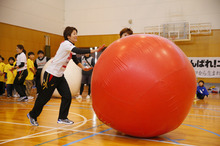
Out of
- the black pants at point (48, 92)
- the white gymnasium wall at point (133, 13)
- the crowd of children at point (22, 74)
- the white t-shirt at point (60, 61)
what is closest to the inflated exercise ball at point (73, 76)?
the crowd of children at point (22, 74)

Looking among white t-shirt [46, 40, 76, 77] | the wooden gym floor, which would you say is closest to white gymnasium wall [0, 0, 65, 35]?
the wooden gym floor

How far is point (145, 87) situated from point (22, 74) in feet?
19.1

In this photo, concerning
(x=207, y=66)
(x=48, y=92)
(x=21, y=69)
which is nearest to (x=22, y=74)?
(x=21, y=69)

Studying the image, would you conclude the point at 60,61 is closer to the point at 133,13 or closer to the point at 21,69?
the point at 21,69

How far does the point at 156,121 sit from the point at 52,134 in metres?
1.62

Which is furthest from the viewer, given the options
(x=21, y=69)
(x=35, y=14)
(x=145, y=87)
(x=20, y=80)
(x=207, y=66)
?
(x=35, y=14)

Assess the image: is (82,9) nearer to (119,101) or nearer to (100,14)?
(100,14)

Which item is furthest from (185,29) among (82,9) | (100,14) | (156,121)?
(156,121)

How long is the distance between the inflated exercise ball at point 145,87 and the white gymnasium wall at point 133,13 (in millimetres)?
13019

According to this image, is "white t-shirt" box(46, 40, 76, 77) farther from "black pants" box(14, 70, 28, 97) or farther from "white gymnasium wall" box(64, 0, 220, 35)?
"white gymnasium wall" box(64, 0, 220, 35)

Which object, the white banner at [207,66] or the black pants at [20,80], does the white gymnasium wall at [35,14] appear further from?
the white banner at [207,66]

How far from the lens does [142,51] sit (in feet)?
10.9

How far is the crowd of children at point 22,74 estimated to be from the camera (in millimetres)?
7693

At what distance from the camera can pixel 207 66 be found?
14.9 metres
